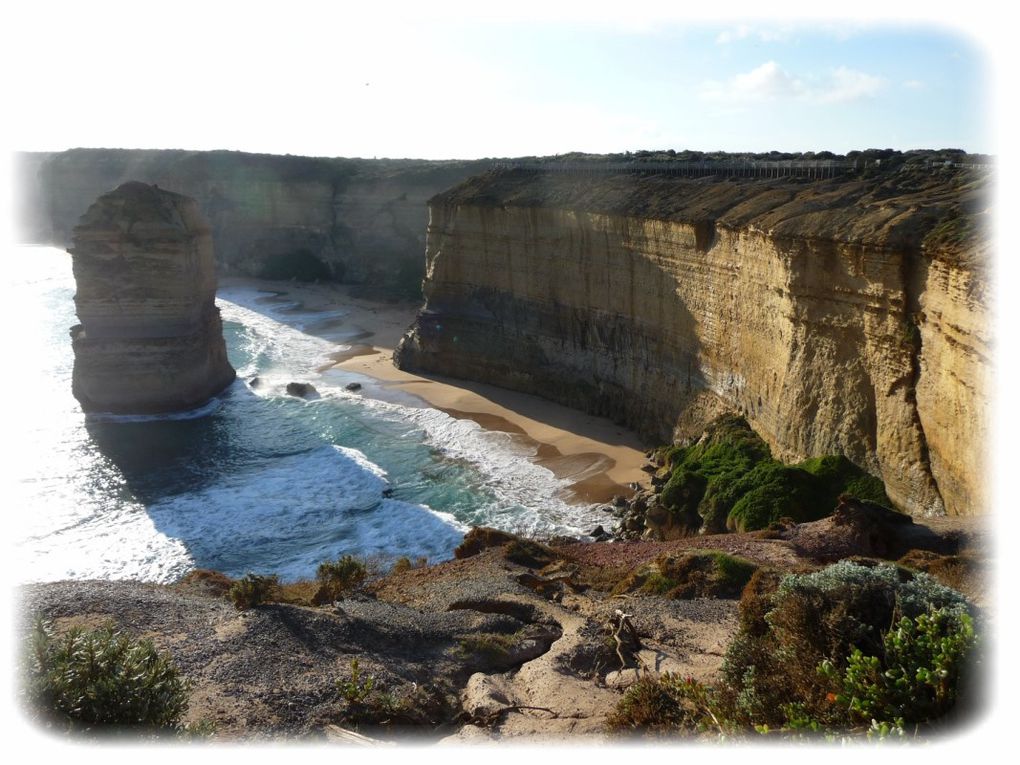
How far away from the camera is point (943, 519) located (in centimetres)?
1570

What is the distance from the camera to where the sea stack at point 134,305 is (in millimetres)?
32719

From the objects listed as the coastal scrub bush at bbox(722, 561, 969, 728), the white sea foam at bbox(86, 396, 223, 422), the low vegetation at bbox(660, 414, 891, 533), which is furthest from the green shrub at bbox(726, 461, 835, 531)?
the white sea foam at bbox(86, 396, 223, 422)

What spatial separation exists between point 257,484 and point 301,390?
1102 cm

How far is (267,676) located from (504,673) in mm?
3169

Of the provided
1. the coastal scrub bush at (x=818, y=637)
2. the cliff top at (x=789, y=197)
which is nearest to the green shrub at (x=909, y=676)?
the coastal scrub bush at (x=818, y=637)

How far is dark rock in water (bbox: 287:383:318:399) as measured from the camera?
37719 millimetres

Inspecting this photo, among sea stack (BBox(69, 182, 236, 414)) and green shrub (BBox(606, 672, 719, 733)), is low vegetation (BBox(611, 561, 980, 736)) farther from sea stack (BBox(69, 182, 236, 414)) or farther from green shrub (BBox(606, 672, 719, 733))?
sea stack (BBox(69, 182, 236, 414))

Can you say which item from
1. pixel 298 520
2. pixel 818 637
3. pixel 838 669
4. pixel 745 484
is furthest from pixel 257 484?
pixel 838 669

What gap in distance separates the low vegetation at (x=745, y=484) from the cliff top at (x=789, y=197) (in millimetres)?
5306

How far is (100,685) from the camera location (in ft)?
26.4

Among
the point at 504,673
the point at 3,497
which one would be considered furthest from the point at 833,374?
the point at 3,497

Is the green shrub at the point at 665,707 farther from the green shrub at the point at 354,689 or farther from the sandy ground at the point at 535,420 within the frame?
the sandy ground at the point at 535,420

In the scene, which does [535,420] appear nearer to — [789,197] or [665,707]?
[789,197]

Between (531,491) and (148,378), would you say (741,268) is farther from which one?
(148,378)
